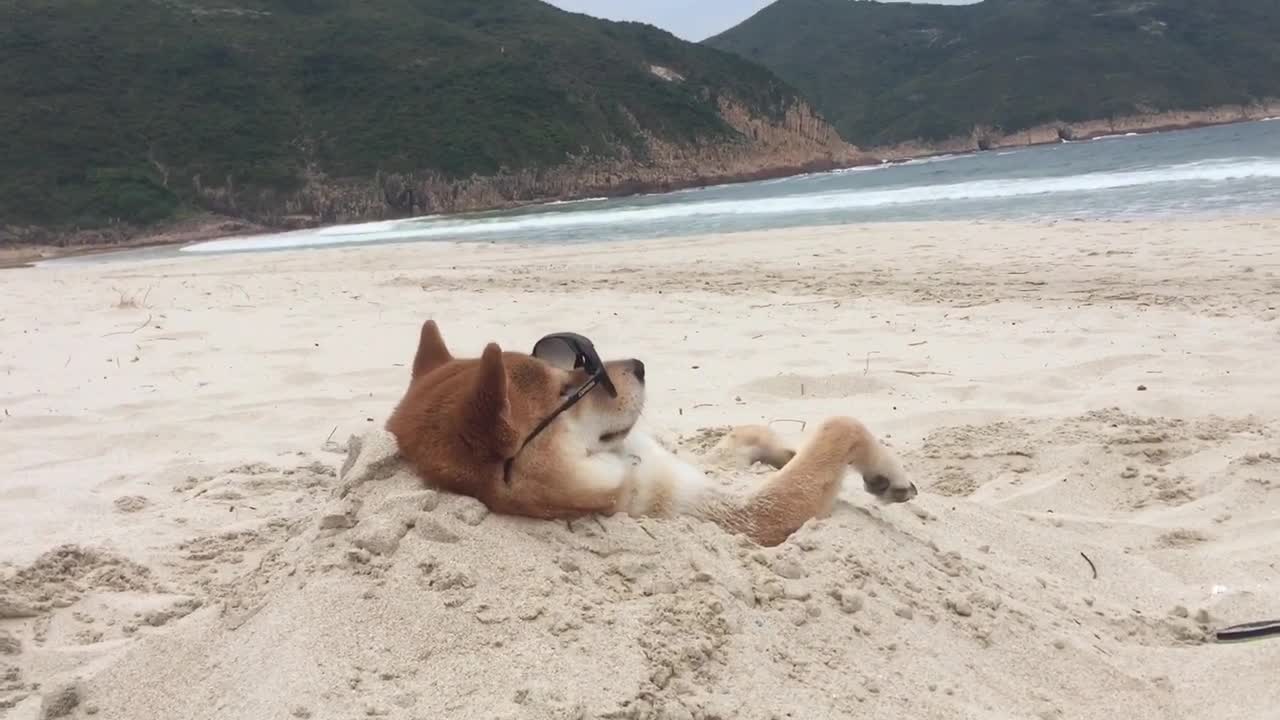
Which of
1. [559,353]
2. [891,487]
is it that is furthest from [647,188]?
[559,353]

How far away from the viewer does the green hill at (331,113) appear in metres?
46.9

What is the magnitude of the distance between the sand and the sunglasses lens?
1.60 ft

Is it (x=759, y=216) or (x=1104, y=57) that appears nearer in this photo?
(x=759, y=216)

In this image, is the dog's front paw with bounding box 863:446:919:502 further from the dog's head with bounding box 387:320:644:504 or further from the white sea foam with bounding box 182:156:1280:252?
the white sea foam with bounding box 182:156:1280:252

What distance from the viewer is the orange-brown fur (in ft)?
7.75

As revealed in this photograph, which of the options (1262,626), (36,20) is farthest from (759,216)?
(36,20)

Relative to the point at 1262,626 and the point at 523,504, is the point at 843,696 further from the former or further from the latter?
the point at 1262,626

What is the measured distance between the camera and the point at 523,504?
2.38m

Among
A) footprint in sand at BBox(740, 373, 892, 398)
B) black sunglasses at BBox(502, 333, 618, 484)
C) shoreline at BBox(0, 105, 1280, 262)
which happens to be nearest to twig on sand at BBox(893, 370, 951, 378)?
footprint in sand at BBox(740, 373, 892, 398)

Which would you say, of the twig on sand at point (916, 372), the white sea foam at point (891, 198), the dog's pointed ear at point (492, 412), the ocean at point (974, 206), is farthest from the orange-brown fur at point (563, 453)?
the white sea foam at point (891, 198)

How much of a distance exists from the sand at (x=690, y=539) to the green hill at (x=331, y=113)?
1647 inches

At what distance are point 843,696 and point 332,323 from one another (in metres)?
6.81

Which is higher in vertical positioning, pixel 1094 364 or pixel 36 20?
pixel 36 20

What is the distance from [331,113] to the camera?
5834cm
